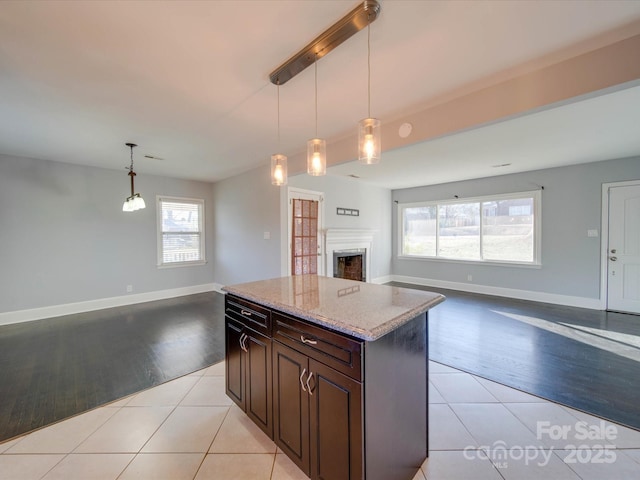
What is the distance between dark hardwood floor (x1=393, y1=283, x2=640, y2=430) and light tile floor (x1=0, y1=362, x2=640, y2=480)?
293mm

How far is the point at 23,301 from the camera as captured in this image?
162 inches

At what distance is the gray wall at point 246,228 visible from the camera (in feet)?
14.9

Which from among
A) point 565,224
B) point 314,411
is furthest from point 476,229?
point 314,411

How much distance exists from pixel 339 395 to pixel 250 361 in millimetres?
827

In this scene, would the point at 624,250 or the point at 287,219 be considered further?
the point at 287,219

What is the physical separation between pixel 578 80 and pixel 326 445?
2759 mm

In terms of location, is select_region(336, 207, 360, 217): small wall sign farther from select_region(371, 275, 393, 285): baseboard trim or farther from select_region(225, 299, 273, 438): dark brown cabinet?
select_region(225, 299, 273, 438): dark brown cabinet

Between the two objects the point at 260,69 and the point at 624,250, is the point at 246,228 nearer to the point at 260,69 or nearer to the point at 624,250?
the point at 260,69

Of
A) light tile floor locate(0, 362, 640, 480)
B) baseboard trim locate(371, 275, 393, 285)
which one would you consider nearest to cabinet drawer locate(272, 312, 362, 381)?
light tile floor locate(0, 362, 640, 480)

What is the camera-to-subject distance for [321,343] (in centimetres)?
129

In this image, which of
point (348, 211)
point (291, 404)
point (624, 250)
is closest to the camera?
point (291, 404)

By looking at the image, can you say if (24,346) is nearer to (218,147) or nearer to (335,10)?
(218,147)

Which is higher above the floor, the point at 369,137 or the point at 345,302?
the point at 369,137

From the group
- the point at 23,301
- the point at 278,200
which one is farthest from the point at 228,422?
the point at 23,301
